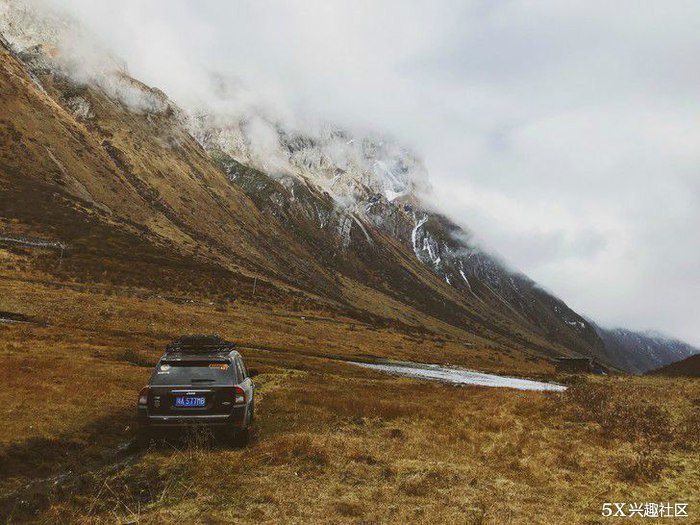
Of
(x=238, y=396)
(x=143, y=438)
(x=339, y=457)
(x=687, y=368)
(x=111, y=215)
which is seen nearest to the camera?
(x=339, y=457)

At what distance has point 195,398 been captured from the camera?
1405 cm

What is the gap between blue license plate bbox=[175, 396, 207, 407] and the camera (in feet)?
45.8

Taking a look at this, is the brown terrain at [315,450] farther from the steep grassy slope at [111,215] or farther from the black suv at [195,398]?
the steep grassy slope at [111,215]

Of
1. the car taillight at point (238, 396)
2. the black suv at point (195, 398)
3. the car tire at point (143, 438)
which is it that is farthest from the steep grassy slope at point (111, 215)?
the car taillight at point (238, 396)

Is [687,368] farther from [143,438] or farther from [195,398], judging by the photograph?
[143,438]

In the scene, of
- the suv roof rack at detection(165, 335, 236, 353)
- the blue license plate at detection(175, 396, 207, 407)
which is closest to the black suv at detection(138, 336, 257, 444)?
the blue license plate at detection(175, 396, 207, 407)

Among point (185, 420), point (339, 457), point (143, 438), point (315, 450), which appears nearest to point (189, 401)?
point (185, 420)

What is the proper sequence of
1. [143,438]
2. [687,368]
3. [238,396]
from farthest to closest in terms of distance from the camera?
[687,368] < [238,396] < [143,438]

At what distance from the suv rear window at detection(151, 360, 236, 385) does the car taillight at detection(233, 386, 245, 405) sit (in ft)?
1.12

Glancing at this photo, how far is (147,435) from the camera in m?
14.1

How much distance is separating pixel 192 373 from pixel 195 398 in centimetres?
74

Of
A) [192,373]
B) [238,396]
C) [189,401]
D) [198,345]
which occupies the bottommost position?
[189,401]

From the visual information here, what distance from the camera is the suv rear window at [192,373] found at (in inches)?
559

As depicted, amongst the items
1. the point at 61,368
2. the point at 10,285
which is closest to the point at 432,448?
the point at 61,368
